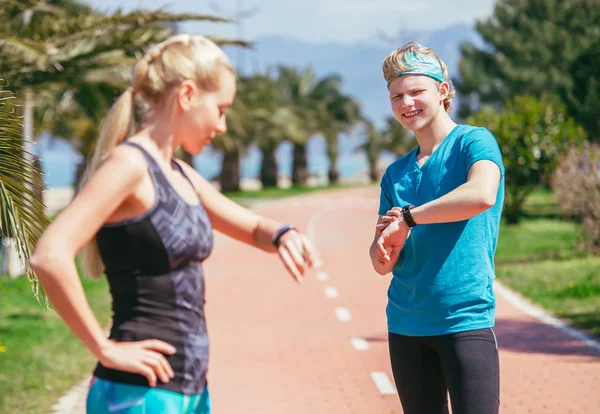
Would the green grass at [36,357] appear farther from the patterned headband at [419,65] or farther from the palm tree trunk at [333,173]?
the palm tree trunk at [333,173]

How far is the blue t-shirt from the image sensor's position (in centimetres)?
348

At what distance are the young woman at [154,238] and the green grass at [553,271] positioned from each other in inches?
308

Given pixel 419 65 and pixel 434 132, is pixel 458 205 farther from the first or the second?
pixel 419 65

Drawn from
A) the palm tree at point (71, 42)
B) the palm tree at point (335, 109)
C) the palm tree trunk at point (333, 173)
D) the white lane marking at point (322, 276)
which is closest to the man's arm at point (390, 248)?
the palm tree at point (71, 42)

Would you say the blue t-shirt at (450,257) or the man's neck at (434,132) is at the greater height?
the man's neck at (434,132)

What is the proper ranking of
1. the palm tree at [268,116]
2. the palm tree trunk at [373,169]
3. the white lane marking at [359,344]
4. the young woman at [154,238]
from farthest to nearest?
the palm tree trunk at [373,169] < the palm tree at [268,116] < the white lane marking at [359,344] < the young woman at [154,238]

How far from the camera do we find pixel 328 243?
2350cm

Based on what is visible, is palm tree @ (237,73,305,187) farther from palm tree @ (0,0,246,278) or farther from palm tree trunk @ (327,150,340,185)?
palm tree @ (0,0,246,278)

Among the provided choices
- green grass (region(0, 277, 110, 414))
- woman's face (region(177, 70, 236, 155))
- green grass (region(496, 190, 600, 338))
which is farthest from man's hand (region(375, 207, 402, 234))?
green grass (region(496, 190, 600, 338))

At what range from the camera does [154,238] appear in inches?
98.1

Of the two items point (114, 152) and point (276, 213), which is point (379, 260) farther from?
point (276, 213)

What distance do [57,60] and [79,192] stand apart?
32.7 ft

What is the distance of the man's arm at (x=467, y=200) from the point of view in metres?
3.30

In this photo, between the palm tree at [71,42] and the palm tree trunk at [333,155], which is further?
the palm tree trunk at [333,155]
